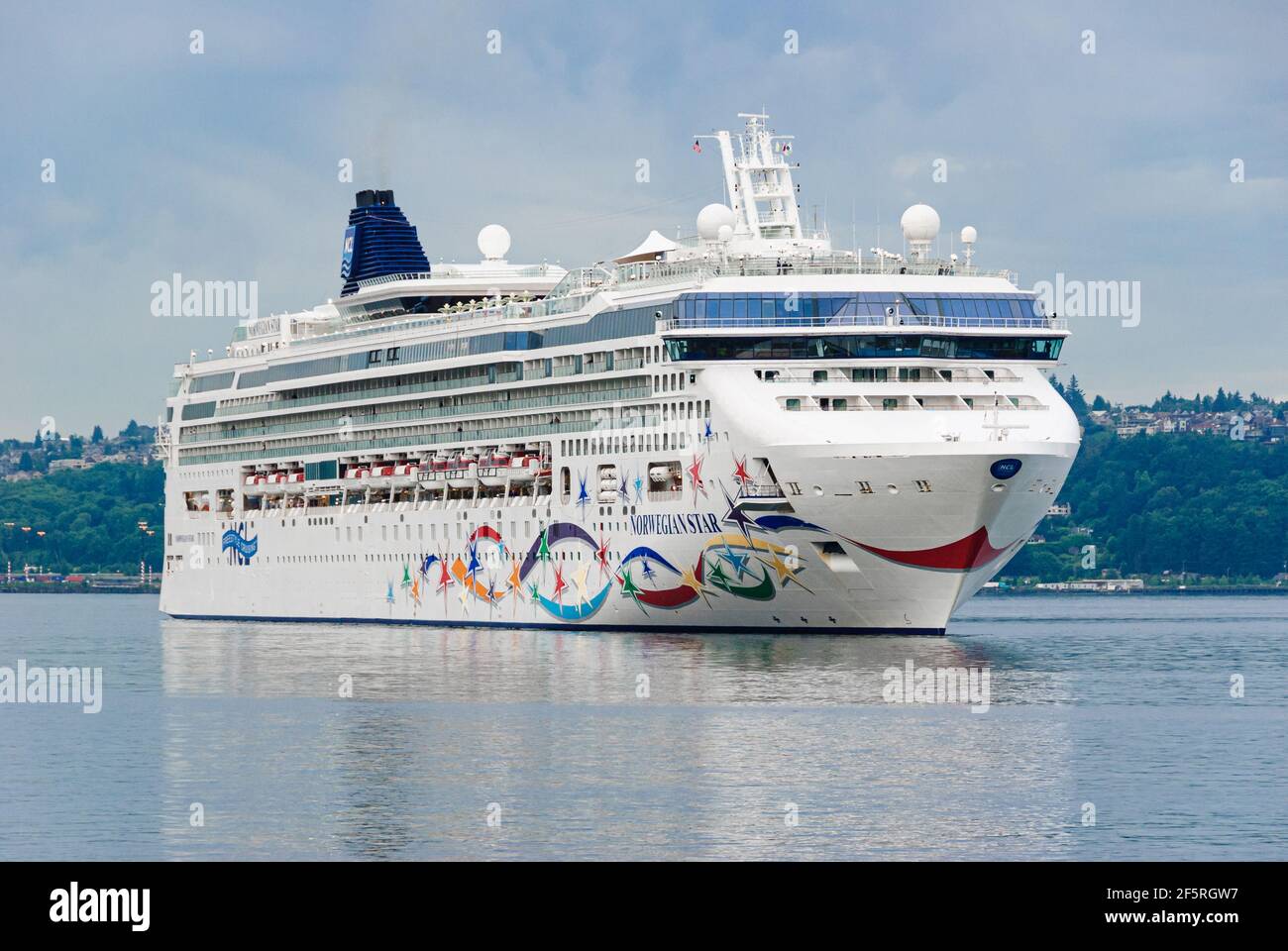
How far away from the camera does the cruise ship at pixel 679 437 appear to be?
70125mm

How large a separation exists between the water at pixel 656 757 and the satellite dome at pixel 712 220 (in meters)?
15.5

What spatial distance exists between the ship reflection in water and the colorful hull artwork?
2414 mm

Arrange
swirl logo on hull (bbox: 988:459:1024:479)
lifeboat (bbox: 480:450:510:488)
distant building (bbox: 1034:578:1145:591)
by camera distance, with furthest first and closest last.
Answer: distant building (bbox: 1034:578:1145:591)
lifeboat (bbox: 480:450:510:488)
swirl logo on hull (bbox: 988:459:1024:479)

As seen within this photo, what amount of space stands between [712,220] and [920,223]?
815cm

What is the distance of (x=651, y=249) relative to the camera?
83375mm

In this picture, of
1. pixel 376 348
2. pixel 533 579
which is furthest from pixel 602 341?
pixel 376 348

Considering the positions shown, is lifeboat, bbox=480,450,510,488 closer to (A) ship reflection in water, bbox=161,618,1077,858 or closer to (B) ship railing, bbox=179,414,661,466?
(B) ship railing, bbox=179,414,661,466

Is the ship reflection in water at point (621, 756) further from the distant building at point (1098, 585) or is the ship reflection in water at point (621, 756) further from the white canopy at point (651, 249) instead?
the distant building at point (1098, 585)

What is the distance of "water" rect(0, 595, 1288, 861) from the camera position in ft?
127

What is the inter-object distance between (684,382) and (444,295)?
2517cm

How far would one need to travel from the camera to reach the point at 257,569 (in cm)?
10512

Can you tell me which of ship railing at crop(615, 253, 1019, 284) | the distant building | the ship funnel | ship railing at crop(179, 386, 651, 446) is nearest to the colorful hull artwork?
ship railing at crop(179, 386, 651, 446)

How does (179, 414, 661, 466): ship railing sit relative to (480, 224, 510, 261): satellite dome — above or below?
below

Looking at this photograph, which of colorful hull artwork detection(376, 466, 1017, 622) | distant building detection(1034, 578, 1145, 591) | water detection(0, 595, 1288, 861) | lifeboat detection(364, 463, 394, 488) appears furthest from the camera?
distant building detection(1034, 578, 1145, 591)
